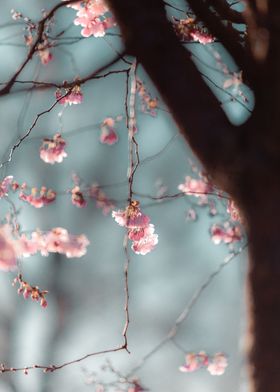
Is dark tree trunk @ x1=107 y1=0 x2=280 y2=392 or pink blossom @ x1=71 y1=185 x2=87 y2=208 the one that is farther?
pink blossom @ x1=71 y1=185 x2=87 y2=208

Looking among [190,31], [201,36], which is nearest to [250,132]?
[190,31]

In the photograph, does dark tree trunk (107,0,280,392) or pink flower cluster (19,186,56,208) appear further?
pink flower cluster (19,186,56,208)

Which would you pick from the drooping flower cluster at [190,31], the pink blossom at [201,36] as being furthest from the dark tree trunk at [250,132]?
the pink blossom at [201,36]

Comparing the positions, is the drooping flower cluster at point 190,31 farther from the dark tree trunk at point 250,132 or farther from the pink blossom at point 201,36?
the dark tree trunk at point 250,132

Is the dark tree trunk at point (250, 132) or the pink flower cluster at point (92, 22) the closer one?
the dark tree trunk at point (250, 132)

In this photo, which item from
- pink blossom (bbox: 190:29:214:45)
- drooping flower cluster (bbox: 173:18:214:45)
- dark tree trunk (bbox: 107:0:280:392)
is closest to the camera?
dark tree trunk (bbox: 107:0:280:392)

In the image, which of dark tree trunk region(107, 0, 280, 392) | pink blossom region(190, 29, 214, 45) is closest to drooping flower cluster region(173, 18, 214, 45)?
pink blossom region(190, 29, 214, 45)

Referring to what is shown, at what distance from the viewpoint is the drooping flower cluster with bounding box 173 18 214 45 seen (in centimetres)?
299

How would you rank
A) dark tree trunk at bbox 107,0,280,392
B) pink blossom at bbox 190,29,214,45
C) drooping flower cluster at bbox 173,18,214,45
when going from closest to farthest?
dark tree trunk at bbox 107,0,280,392
drooping flower cluster at bbox 173,18,214,45
pink blossom at bbox 190,29,214,45

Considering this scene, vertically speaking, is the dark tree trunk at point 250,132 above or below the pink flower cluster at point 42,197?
above

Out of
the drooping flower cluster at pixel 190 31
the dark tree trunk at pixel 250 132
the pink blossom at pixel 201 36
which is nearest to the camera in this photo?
the dark tree trunk at pixel 250 132

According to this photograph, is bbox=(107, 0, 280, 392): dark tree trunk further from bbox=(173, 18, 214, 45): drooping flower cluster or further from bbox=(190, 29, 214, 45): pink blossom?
bbox=(190, 29, 214, 45): pink blossom

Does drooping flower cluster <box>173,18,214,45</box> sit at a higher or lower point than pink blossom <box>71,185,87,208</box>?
higher

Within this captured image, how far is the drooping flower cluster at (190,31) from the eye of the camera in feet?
9.82
